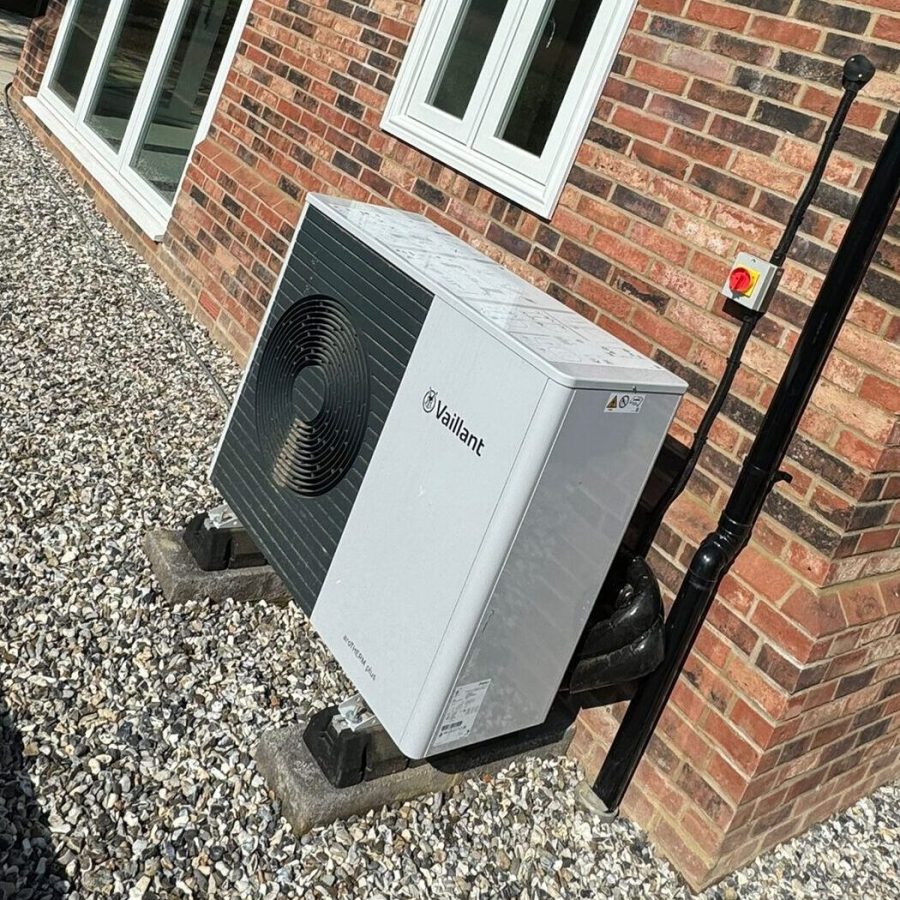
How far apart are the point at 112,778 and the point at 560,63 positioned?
2.97m

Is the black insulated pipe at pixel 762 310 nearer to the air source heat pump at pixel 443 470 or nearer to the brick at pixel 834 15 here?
the brick at pixel 834 15

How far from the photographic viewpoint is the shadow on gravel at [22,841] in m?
2.25

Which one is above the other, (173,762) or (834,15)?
(834,15)

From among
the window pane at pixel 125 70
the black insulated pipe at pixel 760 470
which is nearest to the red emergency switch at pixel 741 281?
the black insulated pipe at pixel 760 470

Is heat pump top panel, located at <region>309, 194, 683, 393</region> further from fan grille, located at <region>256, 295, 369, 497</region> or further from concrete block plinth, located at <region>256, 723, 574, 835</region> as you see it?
concrete block plinth, located at <region>256, 723, 574, 835</region>

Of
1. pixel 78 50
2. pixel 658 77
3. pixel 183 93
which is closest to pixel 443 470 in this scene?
pixel 658 77

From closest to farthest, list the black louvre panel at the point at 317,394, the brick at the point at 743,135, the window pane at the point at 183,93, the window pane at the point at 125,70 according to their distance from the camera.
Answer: the black louvre panel at the point at 317,394
the brick at the point at 743,135
the window pane at the point at 183,93
the window pane at the point at 125,70

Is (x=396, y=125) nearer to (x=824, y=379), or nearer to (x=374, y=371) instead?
(x=374, y=371)

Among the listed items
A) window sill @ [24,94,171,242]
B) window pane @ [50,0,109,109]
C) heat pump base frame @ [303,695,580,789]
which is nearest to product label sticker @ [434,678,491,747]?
heat pump base frame @ [303,695,580,789]

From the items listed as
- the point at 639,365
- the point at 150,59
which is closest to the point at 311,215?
the point at 639,365

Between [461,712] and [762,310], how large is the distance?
1428mm

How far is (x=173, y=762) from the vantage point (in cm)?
271

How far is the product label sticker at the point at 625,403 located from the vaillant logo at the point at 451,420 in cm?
33

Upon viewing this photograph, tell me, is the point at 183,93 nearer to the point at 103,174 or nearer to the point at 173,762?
the point at 103,174
